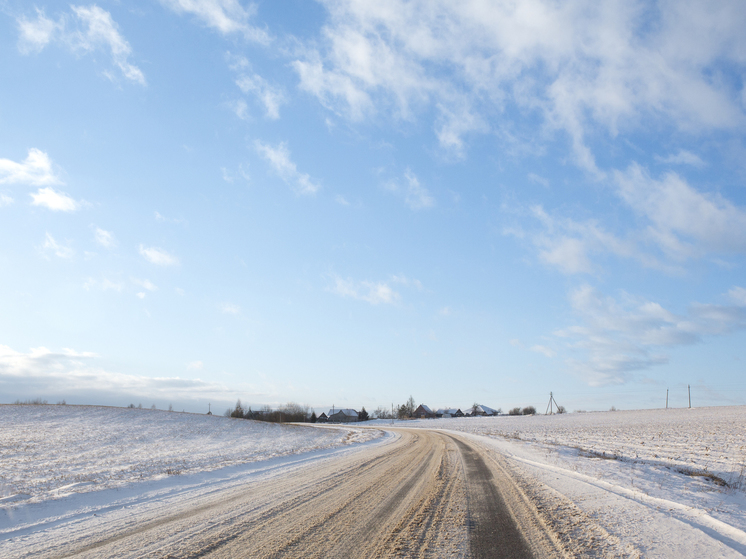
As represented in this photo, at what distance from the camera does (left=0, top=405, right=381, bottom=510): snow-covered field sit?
1235 centimetres

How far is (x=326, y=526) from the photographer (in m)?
6.57

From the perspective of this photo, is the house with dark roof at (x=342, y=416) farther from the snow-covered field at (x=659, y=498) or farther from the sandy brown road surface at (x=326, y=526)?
the sandy brown road surface at (x=326, y=526)

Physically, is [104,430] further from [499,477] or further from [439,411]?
[439,411]

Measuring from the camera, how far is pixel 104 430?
3750 cm

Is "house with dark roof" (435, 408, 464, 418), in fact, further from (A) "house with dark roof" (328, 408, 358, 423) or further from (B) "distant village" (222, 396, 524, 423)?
(A) "house with dark roof" (328, 408, 358, 423)

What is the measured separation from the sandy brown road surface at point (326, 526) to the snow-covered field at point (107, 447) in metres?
4.11

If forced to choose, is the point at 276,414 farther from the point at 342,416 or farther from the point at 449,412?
the point at 449,412

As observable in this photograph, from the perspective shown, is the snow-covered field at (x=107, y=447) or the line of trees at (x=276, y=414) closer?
the snow-covered field at (x=107, y=447)

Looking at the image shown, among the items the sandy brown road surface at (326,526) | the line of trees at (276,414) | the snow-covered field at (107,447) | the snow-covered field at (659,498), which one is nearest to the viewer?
the sandy brown road surface at (326,526)

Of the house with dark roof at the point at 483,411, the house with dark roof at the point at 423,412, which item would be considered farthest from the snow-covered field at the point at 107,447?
the house with dark roof at the point at 483,411

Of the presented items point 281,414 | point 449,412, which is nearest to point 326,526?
point 281,414

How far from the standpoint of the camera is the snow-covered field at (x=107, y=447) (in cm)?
1235

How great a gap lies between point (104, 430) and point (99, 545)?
129 ft

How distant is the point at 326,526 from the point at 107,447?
26.6 metres
